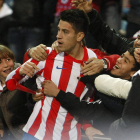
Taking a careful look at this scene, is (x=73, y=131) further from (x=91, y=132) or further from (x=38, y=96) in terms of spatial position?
(x=38, y=96)

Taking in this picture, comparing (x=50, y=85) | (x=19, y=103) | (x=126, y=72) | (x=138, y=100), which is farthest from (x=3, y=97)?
(x=138, y=100)

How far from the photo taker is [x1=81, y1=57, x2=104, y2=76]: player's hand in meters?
1.98

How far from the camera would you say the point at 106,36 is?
7.77 ft

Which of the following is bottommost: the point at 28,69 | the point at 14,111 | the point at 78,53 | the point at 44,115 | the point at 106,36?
the point at 14,111

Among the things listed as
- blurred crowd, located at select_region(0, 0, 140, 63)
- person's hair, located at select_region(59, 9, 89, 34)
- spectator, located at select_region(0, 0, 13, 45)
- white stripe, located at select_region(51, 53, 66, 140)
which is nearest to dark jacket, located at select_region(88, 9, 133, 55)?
person's hair, located at select_region(59, 9, 89, 34)

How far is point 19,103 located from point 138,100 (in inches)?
→ 46.7

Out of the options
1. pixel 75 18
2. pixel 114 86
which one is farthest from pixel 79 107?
pixel 75 18

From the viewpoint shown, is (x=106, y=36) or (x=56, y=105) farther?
(x=106, y=36)

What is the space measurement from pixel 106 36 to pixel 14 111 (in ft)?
3.22

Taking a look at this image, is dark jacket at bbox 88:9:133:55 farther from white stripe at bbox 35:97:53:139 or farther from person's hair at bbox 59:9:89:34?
white stripe at bbox 35:97:53:139

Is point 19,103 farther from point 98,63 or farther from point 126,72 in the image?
point 126,72

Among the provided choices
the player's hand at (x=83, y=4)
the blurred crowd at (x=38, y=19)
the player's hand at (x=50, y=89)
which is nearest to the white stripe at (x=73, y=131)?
the player's hand at (x=50, y=89)

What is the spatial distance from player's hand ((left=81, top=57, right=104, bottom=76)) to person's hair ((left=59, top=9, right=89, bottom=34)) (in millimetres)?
238

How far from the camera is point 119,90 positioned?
5.26 ft
